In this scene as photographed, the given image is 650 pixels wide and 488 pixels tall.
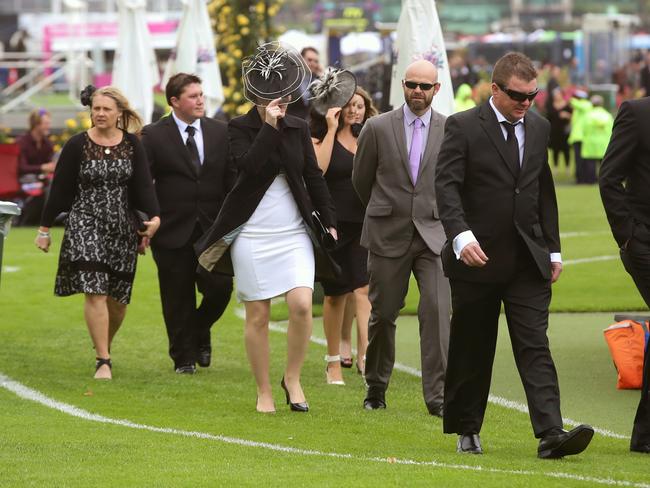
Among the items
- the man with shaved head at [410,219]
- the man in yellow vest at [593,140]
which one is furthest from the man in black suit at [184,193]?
the man in yellow vest at [593,140]

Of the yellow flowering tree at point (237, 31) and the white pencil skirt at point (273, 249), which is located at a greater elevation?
the white pencil skirt at point (273, 249)

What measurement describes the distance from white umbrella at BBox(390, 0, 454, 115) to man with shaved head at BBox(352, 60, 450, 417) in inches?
205

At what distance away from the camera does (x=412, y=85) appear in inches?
372

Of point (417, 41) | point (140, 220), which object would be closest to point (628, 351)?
point (140, 220)

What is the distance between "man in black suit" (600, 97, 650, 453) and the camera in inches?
321

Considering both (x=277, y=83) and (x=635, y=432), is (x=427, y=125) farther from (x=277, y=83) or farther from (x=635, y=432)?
(x=635, y=432)

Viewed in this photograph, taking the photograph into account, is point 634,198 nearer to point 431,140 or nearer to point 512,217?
point 512,217

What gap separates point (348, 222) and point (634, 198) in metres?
3.14

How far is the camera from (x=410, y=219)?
9.55 m

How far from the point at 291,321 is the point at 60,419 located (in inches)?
57.0

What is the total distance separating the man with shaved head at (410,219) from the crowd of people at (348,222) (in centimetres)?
1

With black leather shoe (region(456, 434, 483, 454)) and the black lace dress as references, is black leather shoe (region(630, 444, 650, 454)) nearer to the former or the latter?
black leather shoe (region(456, 434, 483, 454))

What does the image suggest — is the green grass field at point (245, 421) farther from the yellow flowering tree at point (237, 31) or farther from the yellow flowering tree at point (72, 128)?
the yellow flowering tree at point (237, 31)

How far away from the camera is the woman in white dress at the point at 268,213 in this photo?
941 centimetres
